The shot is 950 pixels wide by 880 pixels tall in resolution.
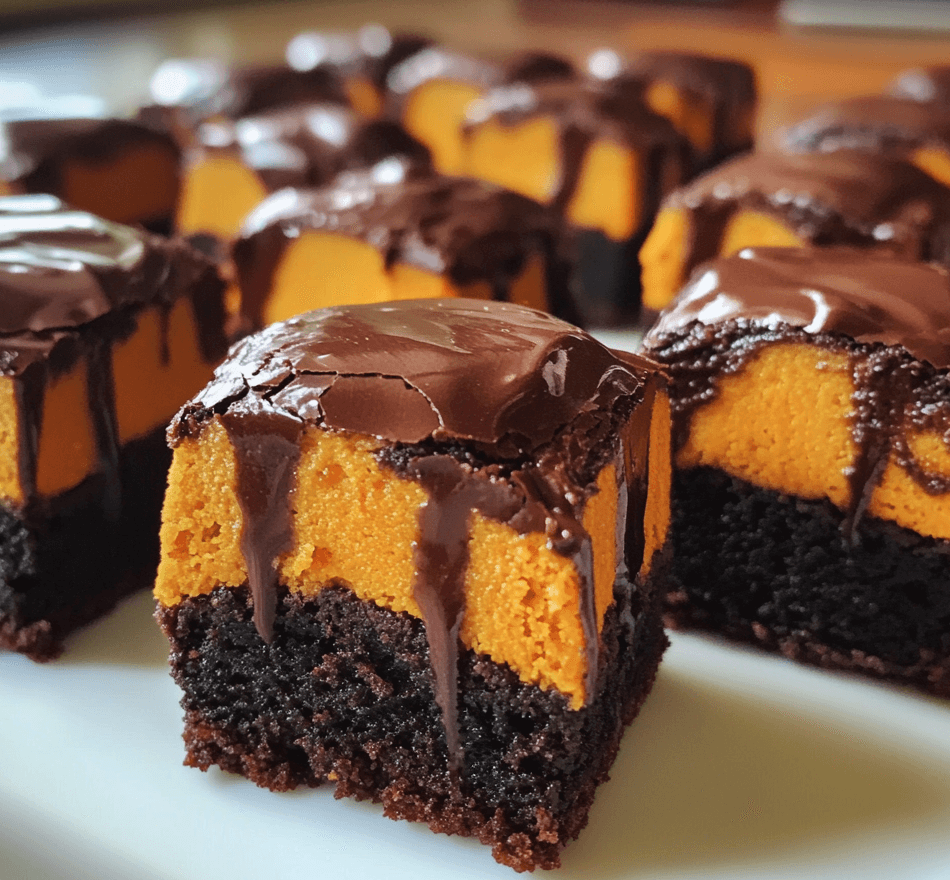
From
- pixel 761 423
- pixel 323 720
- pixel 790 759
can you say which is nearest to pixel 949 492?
pixel 761 423

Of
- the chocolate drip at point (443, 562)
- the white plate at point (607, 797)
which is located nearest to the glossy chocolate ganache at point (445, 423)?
the chocolate drip at point (443, 562)

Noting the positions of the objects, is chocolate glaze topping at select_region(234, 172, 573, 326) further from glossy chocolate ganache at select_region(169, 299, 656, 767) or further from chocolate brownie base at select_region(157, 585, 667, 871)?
chocolate brownie base at select_region(157, 585, 667, 871)

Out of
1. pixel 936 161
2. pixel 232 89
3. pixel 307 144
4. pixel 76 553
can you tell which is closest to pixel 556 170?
pixel 307 144

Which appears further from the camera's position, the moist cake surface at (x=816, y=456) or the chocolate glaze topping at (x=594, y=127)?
the chocolate glaze topping at (x=594, y=127)

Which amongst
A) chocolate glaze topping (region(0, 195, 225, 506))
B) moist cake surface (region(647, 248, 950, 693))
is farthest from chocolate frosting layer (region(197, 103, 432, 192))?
moist cake surface (region(647, 248, 950, 693))

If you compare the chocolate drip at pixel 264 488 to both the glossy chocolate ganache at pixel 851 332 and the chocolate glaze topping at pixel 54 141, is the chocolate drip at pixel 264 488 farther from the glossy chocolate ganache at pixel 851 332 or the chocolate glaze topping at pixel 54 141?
the chocolate glaze topping at pixel 54 141

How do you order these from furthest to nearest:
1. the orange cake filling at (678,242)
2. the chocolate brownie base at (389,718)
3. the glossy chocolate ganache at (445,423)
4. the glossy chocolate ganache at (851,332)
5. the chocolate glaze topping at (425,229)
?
the orange cake filling at (678,242)
the chocolate glaze topping at (425,229)
the glossy chocolate ganache at (851,332)
the chocolate brownie base at (389,718)
the glossy chocolate ganache at (445,423)

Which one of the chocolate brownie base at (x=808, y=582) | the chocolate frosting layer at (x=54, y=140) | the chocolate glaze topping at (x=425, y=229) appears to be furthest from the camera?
the chocolate frosting layer at (x=54, y=140)
